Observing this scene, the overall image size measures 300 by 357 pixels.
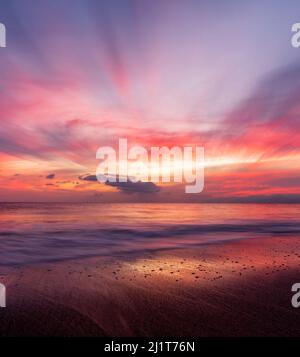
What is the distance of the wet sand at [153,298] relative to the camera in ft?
22.1

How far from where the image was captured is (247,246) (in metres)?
18.1

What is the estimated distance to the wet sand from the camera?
674cm

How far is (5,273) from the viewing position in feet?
37.3

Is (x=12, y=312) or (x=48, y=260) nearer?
(x=12, y=312)

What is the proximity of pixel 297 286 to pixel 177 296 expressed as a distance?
159 inches

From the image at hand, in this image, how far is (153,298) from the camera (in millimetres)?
8422

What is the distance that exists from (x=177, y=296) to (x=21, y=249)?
11951mm

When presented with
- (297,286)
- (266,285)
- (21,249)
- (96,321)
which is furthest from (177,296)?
(21,249)
